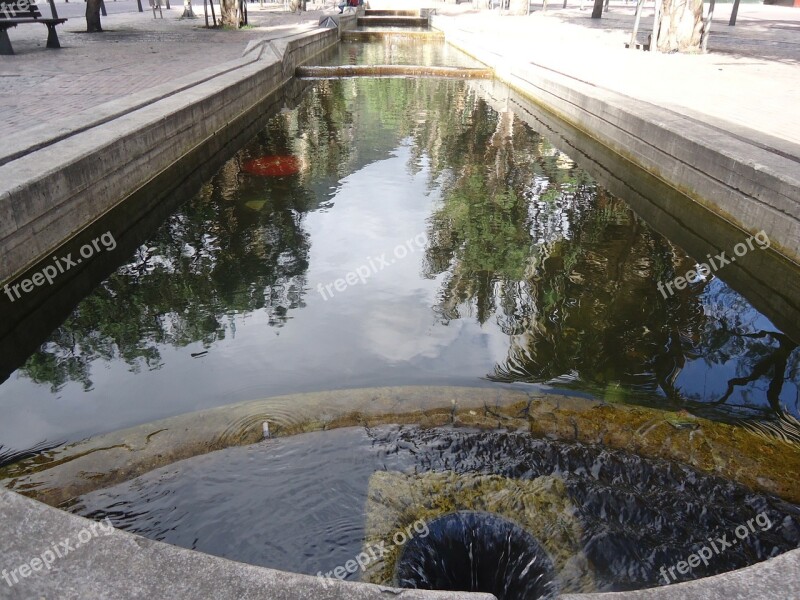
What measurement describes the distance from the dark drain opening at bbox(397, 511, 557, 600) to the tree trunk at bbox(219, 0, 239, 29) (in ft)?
75.1

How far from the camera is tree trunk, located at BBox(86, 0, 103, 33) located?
18.8 m

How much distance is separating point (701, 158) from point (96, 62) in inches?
465

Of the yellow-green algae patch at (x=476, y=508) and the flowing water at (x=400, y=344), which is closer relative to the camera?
the yellow-green algae patch at (x=476, y=508)

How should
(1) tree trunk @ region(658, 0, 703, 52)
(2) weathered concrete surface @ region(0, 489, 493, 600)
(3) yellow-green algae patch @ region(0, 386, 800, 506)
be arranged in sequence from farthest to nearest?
(1) tree trunk @ region(658, 0, 703, 52) < (3) yellow-green algae patch @ region(0, 386, 800, 506) < (2) weathered concrete surface @ region(0, 489, 493, 600)

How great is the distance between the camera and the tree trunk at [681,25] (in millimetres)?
15312

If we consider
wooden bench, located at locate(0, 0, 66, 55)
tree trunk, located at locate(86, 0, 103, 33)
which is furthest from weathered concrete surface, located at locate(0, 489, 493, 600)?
tree trunk, located at locate(86, 0, 103, 33)

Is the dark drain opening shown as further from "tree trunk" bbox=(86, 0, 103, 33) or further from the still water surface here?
"tree trunk" bbox=(86, 0, 103, 33)

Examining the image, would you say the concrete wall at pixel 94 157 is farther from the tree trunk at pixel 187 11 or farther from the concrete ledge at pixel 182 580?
the tree trunk at pixel 187 11

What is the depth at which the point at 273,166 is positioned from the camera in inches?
359

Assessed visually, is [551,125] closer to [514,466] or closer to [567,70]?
[567,70]

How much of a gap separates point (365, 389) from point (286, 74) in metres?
13.5

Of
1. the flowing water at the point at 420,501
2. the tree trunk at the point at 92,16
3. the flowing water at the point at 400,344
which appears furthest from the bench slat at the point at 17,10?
the flowing water at the point at 420,501

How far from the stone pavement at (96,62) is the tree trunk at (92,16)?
39 cm

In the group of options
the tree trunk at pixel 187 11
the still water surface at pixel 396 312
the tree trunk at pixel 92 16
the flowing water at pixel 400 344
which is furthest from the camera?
the tree trunk at pixel 187 11
